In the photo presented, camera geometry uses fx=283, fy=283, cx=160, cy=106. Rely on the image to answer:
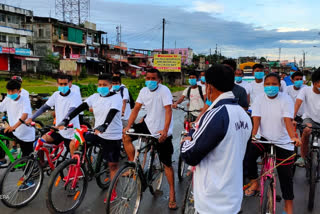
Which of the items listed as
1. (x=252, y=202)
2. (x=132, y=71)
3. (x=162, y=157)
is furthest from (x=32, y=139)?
(x=132, y=71)

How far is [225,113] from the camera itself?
199 cm

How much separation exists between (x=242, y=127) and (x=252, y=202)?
120 inches

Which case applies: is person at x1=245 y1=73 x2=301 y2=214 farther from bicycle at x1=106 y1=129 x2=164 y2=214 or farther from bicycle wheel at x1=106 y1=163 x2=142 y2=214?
bicycle wheel at x1=106 y1=163 x2=142 y2=214

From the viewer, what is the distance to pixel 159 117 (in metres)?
4.43

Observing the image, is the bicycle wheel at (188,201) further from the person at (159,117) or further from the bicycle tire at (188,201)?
the person at (159,117)

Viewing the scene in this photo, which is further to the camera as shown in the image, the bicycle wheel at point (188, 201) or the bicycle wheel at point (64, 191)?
the bicycle wheel at point (64, 191)

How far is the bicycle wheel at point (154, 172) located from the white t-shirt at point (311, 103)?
2.64 metres

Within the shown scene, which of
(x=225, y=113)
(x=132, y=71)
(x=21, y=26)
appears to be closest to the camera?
(x=225, y=113)

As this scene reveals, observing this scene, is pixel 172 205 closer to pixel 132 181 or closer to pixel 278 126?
pixel 132 181

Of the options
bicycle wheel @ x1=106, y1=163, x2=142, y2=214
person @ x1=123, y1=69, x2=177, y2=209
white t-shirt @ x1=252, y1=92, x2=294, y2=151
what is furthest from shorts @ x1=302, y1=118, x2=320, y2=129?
bicycle wheel @ x1=106, y1=163, x2=142, y2=214

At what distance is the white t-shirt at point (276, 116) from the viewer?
3.69 metres

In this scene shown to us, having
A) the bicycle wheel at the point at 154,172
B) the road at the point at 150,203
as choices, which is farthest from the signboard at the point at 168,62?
the bicycle wheel at the point at 154,172


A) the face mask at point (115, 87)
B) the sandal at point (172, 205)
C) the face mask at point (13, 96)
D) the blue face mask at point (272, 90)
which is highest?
the blue face mask at point (272, 90)

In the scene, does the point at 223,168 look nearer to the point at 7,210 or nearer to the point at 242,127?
the point at 242,127
